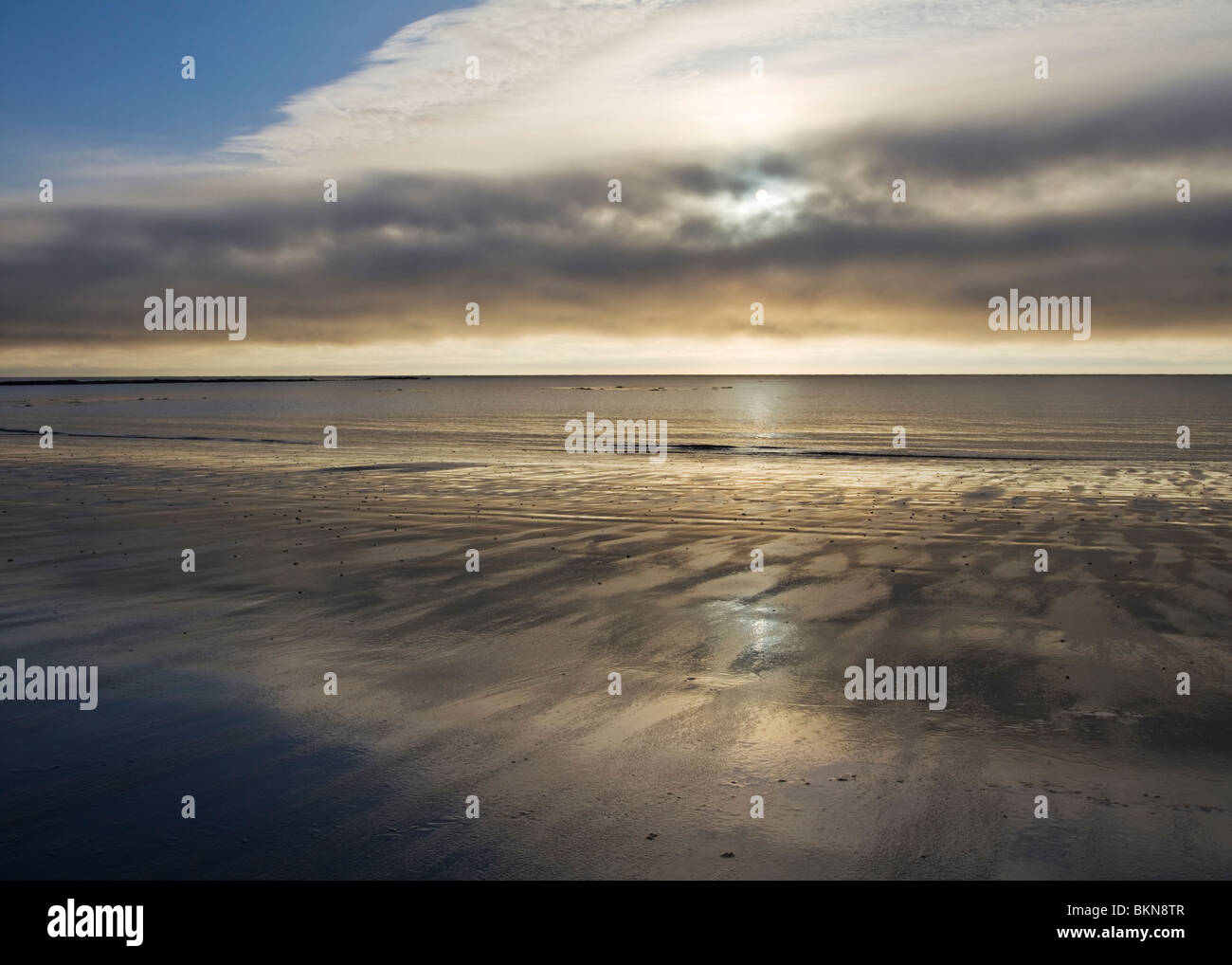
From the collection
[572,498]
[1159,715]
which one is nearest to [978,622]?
[1159,715]

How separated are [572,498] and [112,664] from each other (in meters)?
17.3

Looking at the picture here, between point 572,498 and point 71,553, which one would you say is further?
point 572,498

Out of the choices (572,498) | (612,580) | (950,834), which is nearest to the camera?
(950,834)

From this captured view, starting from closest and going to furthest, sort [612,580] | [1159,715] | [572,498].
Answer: [1159,715] < [612,580] < [572,498]

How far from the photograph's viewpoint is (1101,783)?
8203 mm
